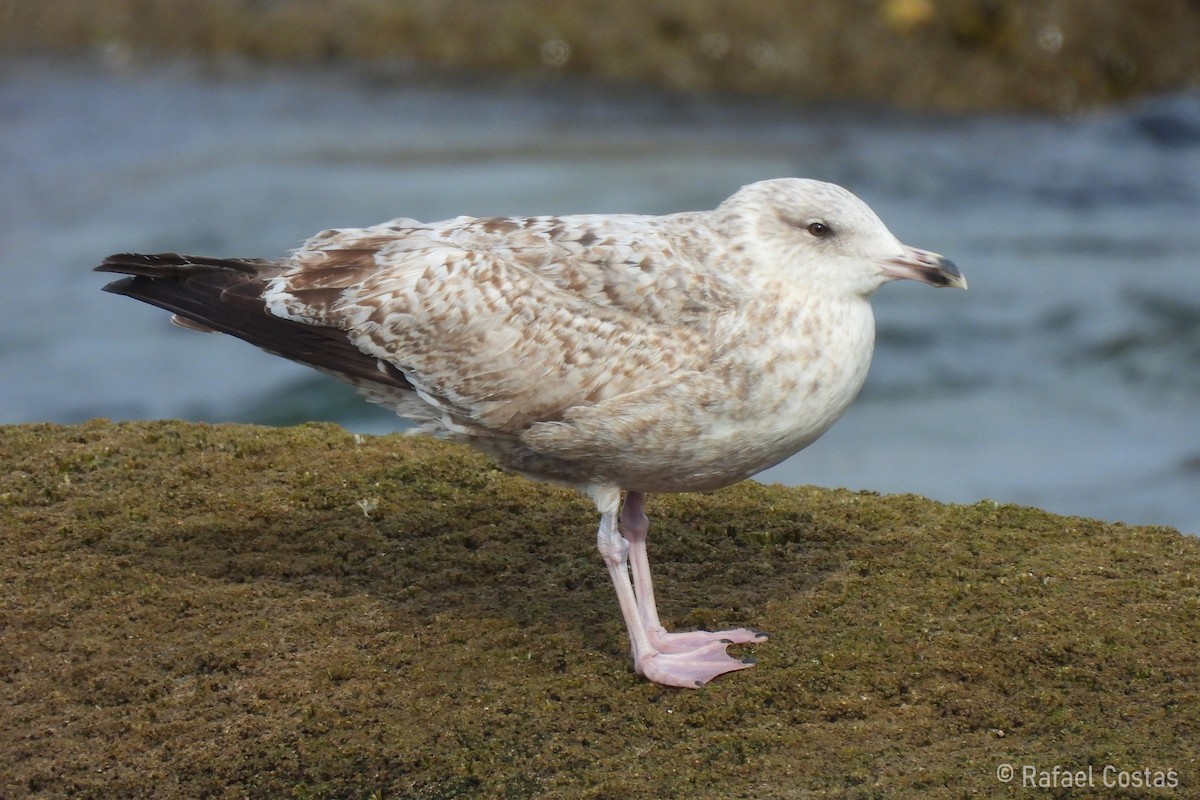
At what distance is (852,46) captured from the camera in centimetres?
1814

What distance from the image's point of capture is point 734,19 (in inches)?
718

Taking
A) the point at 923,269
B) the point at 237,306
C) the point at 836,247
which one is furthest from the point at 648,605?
the point at 237,306

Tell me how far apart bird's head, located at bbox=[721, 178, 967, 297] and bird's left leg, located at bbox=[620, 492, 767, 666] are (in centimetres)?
117

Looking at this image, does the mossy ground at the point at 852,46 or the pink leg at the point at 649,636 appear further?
the mossy ground at the point at 852,46

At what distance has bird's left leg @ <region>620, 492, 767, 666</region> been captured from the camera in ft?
17.4

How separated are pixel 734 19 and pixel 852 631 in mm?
14107

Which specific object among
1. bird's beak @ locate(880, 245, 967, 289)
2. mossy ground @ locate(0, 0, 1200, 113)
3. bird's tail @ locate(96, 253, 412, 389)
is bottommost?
bird's tail @ locate(96, 253, 412, 389)

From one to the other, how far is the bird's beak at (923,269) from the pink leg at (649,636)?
135 cm

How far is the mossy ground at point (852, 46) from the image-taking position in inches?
704

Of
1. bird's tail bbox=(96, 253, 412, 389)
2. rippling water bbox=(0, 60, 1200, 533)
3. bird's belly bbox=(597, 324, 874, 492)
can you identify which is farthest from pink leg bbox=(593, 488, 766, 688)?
rippling water bbox=(0, 60, 1200, 533)

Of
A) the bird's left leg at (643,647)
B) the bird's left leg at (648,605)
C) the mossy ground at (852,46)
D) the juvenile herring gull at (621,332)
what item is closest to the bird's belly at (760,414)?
the juvenile herring gull at (621,332)

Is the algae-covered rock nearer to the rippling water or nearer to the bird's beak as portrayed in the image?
the bird's beak

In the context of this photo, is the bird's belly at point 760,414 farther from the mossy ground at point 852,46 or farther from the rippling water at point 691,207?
the mossy ground at point 852,46

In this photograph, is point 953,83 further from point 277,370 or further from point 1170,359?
point 277,370
